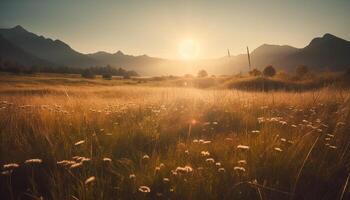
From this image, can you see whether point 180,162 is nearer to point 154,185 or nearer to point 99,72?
point 154,185

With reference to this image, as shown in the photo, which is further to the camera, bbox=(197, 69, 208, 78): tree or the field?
bbox=(197, 69, 208, 78): tree

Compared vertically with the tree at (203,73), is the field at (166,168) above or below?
below

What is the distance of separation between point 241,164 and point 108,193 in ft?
5.19

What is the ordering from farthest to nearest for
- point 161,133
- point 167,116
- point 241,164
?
1. point 167,116
2. point 161,133
3. point 241,164

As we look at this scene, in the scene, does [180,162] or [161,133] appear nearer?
[180,162]

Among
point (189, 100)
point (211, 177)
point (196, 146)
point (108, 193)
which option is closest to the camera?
point (108, 193)

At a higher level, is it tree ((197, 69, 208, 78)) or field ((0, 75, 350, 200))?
tree ((197, 69, 208, 78))

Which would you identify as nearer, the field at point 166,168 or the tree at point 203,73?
the field at point 166,168

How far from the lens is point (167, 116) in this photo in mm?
6523

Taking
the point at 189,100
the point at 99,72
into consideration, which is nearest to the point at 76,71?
the point at 99,72

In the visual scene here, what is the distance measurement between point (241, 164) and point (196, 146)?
87cm

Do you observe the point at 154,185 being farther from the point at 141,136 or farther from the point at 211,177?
the point at 141,136

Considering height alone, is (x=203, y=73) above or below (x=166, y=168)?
above

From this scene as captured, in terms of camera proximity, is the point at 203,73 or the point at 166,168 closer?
the point at 166,168
